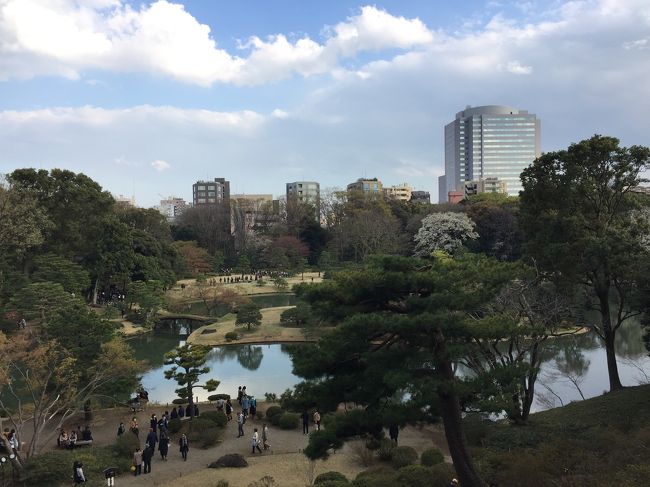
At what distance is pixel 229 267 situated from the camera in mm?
50656

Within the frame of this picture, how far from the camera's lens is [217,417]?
1327 cm

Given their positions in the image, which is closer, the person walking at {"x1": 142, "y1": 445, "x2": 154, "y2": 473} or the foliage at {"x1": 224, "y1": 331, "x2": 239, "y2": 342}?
the person walking at {"x1": 142, "y1": 445, "x2": 154, "y2": 473}

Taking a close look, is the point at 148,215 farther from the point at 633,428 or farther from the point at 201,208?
the point at 633,428

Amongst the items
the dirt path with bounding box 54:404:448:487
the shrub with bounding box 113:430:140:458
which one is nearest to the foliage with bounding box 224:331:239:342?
the dirt path with bounding box 54:404:448:487

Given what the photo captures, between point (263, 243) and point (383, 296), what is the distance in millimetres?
43042

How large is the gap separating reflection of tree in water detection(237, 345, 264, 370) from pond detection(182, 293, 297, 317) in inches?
245

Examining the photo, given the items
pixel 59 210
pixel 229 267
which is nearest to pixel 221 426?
pixel 59 210

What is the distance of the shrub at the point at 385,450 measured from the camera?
1075cm

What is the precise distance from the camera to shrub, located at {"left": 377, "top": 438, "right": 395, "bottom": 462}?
10.8 m

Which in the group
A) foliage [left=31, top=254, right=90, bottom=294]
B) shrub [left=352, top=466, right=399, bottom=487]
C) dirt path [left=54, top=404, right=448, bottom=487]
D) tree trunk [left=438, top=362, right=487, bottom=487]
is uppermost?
foliage [left=31, top=254, right=90, bottom=294]

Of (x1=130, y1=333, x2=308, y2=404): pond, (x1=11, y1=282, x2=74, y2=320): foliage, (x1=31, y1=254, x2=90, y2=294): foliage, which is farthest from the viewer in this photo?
(x1=31, y1=254, x2=90, y2=294): foliage

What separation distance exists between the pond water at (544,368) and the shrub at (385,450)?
15.3 feet

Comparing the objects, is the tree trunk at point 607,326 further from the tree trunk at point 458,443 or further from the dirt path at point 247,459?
the tree trunk at point 458,443

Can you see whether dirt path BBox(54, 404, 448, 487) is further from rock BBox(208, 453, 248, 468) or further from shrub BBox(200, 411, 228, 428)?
shrub BBox(200, 411, 228, 428)
